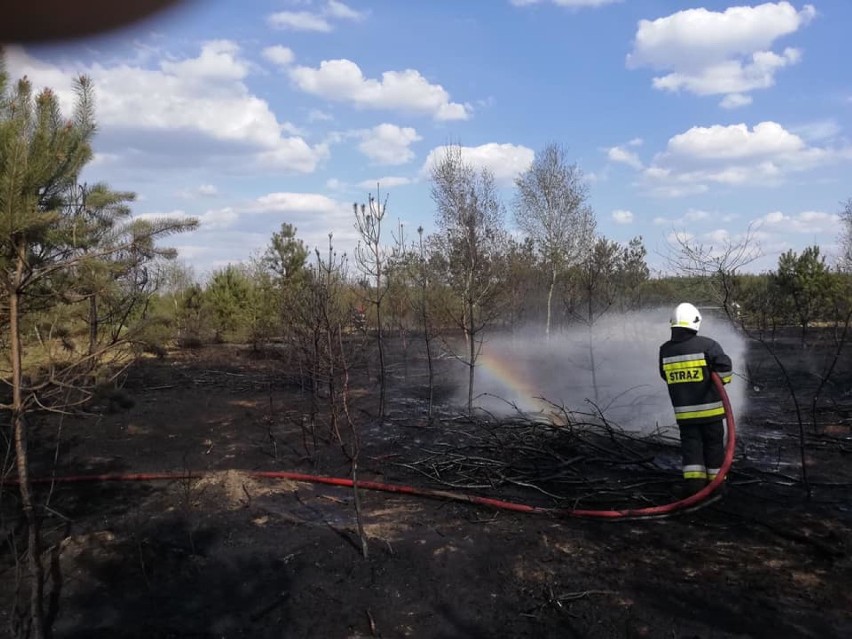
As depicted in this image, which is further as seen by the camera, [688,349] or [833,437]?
[833,437]

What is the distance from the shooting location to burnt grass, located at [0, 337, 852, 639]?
4062 millimetres

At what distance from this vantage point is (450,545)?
525 cm

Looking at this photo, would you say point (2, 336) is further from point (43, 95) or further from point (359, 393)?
point (359, 393)

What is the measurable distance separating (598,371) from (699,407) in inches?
441

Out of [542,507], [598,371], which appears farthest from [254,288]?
[542,507]

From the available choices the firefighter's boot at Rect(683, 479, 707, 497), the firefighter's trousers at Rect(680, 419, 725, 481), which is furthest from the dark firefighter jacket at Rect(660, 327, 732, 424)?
the firefighter's boot at Rect(683, 479, 707, 497)

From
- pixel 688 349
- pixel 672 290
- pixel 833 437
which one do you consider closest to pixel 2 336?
pixel 688 349

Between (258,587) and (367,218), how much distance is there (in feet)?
23.1

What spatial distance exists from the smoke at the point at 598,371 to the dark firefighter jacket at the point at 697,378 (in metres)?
3.47

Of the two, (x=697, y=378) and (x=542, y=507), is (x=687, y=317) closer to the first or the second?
(x=697, y=378)

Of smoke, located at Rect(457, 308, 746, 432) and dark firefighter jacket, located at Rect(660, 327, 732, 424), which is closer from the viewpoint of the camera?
dark firefighter jacket, located at Rect(660, 327, 732, 424)

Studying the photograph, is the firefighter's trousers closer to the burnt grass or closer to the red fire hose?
the red fire hose

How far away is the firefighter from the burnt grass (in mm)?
433

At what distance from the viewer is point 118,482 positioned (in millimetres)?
7676
